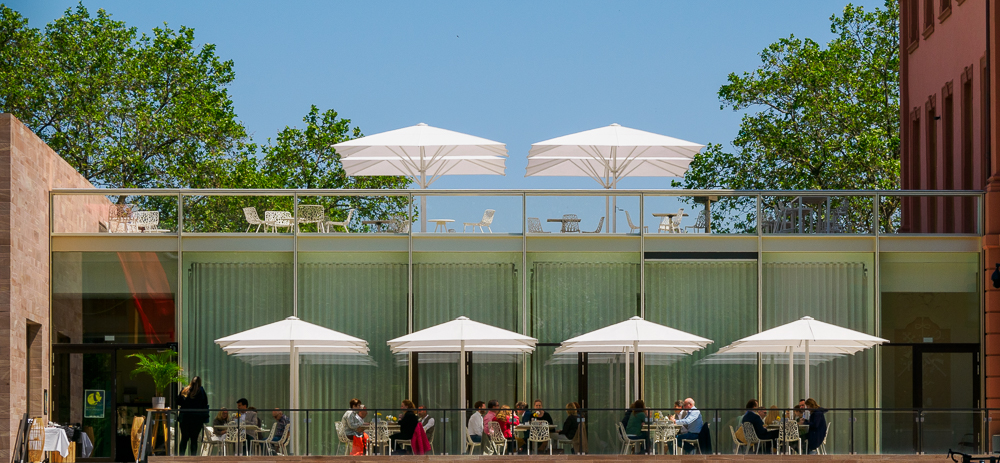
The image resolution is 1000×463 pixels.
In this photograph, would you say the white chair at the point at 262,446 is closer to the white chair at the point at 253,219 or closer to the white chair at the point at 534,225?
the white chair at the point at 253,219

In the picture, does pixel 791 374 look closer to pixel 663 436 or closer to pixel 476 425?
pixel 663 436

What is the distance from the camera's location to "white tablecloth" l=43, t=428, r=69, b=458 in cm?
2033

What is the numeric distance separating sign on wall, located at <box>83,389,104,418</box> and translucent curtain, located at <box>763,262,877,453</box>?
36.2 feet

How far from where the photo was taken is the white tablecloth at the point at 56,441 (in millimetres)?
20328

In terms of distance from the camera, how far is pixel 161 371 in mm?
21188

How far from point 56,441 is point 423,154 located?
A: 8283mm

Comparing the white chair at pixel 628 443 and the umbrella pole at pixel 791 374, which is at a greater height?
the umbrella pole at pixel 791 374

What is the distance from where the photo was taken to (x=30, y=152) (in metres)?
20.9

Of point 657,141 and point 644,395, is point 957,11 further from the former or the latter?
point 644,395

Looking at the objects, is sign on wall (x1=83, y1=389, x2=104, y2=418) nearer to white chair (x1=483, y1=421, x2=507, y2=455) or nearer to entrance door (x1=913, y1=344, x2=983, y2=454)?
white chair (x1=483, y1=421, x2=507, y2=455)

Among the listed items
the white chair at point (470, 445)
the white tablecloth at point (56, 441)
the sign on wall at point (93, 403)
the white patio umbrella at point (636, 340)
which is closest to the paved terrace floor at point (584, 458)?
the white chair at point (470, 445)

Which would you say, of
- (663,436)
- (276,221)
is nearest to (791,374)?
(663,436)

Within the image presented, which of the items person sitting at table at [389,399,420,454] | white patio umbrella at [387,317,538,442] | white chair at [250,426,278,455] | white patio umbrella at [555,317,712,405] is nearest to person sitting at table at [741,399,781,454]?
white patio umbrella at [555,317,712,405]

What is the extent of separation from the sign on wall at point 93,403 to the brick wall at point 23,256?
2.14 feet
